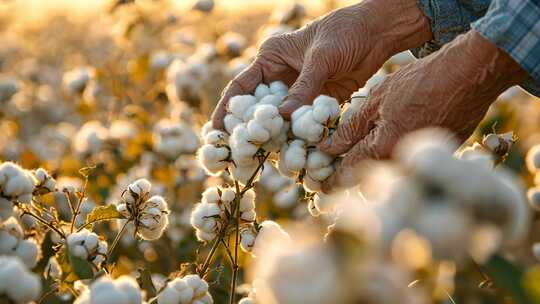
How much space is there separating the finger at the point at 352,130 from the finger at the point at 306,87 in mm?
123

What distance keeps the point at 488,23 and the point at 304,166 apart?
56 centimetres

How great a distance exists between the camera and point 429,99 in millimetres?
2098

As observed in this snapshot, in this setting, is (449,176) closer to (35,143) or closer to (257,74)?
(257,74)

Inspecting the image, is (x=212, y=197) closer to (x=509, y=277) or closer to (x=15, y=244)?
(x=15, y=244)

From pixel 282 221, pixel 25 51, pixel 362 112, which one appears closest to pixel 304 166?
pixel 362 112

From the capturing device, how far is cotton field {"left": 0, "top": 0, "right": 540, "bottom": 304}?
966mm

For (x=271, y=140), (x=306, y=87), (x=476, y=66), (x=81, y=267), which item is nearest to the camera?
(x=81, y=267)

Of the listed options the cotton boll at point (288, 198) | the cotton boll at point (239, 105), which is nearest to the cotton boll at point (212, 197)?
the cotton boll at point (239, 105)

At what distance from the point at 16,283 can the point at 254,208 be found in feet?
2.99

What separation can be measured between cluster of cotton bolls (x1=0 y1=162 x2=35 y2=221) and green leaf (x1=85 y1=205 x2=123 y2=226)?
0.59 ft

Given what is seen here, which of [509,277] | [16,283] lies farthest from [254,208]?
[509,277]

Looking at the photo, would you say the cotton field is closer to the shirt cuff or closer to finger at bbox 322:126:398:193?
finger at bbox 322:126:398:193

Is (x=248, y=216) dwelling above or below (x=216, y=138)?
below

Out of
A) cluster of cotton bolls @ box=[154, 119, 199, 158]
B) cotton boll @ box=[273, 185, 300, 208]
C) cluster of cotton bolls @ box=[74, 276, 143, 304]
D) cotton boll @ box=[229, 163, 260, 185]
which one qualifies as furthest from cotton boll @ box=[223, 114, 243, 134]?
cluster of cotton bolls @ box=[154, 119, 199, 158]
